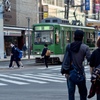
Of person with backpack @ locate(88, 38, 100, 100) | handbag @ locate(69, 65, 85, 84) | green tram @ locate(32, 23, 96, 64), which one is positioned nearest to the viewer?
person with backpack @ locate(88, 38, 100, 100)

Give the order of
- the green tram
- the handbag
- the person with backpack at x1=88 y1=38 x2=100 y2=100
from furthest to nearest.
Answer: the green tram → the handbag → the person with backpack at x1=88 y1=38 x2=100 y2=100

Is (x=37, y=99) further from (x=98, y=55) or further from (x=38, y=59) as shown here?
(x=38, y=59)

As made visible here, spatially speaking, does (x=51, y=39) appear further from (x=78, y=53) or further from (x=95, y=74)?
(x=95, y=74)

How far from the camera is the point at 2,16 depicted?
164 ft

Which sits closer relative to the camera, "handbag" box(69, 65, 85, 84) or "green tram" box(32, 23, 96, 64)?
"handbag" box(69, 65, 85, 84)

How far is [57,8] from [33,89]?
52.5 meters

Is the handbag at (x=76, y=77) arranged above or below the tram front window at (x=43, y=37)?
above

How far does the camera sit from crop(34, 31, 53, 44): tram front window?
3394 centimetres

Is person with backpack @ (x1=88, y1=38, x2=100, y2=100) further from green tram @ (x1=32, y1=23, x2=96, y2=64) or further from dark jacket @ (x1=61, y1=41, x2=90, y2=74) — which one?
green tram @ (x1=32, y1=23, x2=96, y2=64)

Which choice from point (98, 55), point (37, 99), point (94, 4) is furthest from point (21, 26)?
point (98, 55)

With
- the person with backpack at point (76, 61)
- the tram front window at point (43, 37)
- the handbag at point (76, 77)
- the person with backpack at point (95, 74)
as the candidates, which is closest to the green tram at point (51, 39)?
the tram front window at point (43, 37)

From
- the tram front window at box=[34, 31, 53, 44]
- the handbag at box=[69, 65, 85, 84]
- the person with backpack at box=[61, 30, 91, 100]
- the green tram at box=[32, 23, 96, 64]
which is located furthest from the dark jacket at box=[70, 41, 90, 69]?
the tram front window at box=[34, 31, 53, 44]

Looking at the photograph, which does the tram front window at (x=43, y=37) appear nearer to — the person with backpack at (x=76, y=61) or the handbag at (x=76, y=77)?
the person with backpack at (x=76, y=61)

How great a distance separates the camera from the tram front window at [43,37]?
1336 inches
